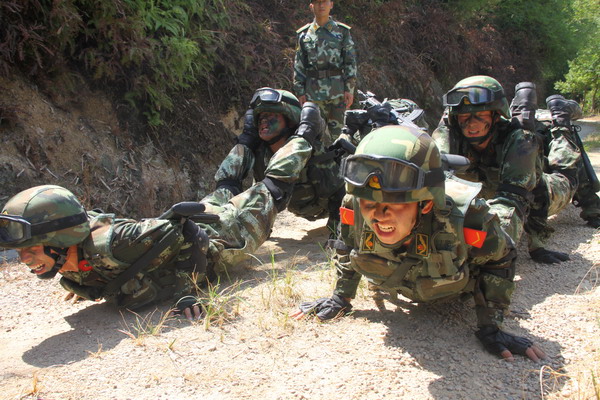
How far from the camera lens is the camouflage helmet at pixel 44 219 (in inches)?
118

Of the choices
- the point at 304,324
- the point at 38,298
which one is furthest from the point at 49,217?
the point at 304,324

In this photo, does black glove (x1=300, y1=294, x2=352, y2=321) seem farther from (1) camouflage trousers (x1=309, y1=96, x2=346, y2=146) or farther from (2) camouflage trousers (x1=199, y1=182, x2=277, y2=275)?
(1) camouflage trousers (x1=309, y1=96, x2=346, y2=146)

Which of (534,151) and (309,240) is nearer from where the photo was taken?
(534,151)

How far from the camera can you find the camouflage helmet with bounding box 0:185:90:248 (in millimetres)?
2998

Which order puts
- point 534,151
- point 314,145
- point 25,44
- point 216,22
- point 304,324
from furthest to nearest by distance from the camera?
point 216,22
point 25,44
point 314,145
point 534,151
point 304,324

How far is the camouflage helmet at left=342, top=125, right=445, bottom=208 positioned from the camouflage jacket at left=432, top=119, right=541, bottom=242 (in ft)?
4.87

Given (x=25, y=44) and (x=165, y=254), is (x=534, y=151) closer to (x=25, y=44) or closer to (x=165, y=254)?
(x=165, y=254)

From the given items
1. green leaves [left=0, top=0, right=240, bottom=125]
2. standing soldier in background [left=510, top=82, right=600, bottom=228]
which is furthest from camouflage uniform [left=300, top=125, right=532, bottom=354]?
green leaves [left=0, top=0, right=240, bottom=125]

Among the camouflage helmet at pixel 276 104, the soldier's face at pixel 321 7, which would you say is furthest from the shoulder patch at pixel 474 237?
the soldier's face at pixel 321 7

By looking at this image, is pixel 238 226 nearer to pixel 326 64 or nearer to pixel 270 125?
pixel 270 125

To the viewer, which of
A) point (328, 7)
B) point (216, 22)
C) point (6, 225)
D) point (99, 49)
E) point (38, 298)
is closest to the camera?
point (6, 225)

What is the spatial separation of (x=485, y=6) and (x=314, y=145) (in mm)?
10902

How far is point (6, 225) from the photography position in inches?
118

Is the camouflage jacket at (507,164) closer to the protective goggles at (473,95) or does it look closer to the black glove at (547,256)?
the protective goggles at (473,95)
